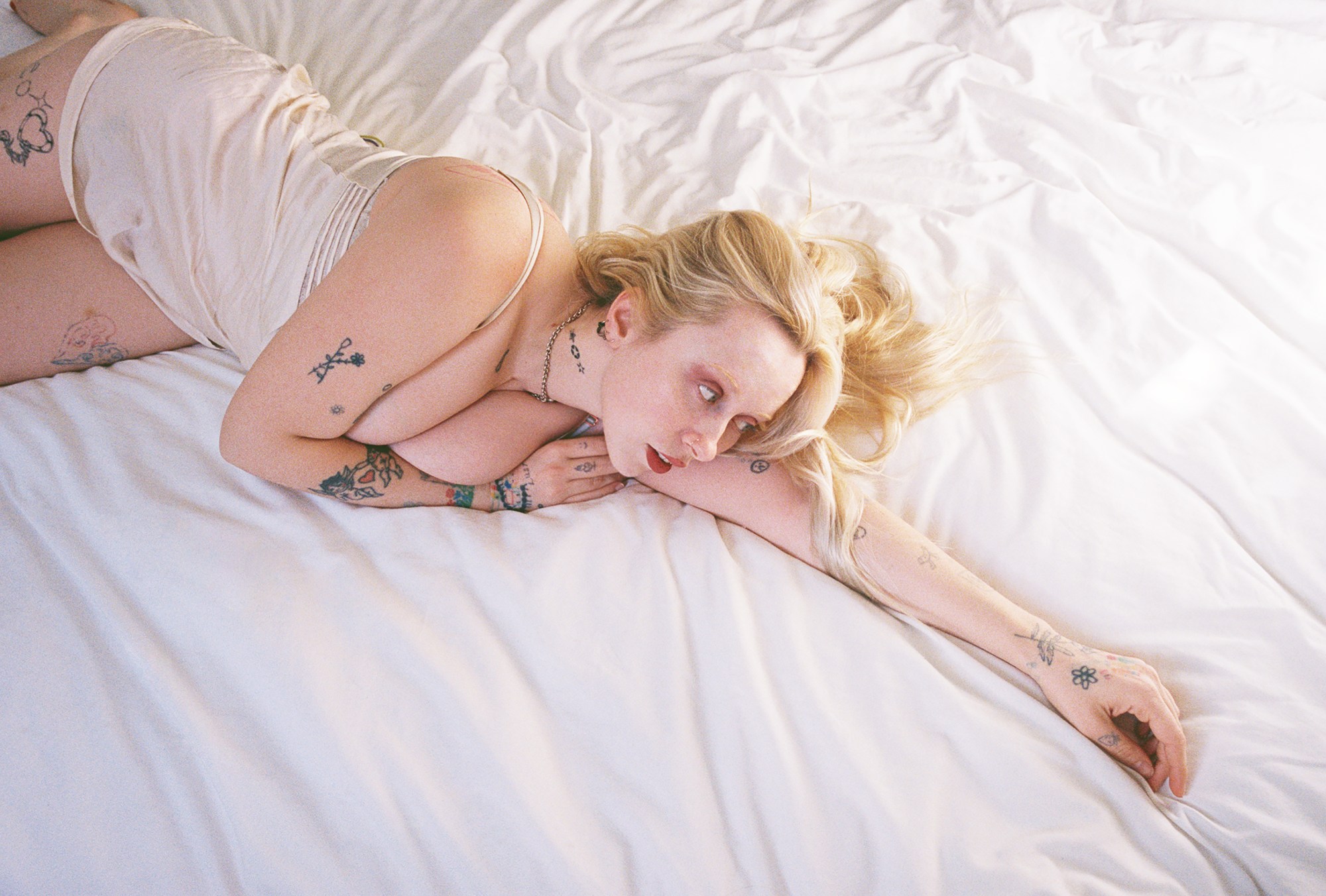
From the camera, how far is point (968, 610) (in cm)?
121

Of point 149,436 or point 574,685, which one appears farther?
point 149,436

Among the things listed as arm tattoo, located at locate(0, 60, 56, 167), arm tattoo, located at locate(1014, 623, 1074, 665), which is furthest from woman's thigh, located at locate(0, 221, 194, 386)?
arm tattoo, located at locate(1014, 623, 1074, 665)

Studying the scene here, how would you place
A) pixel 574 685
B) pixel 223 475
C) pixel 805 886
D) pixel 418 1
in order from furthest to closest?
pixel 418 1
pixel 223 475
pixel 574 685
pixel 805 886

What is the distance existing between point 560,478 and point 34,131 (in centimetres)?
112

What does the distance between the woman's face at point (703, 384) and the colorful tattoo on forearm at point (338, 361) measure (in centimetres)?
38

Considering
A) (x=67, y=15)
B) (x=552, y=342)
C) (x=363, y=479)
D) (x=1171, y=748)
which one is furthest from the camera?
(x=67, y=15)

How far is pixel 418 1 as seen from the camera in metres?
2.13

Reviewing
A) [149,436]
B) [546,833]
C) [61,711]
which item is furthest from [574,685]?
[149,436]

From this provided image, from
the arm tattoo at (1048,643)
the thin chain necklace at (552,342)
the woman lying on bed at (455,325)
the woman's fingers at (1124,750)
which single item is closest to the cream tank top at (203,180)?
the woman lying on bed at (455,325)

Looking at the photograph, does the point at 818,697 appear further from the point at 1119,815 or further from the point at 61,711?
the point at 61,711

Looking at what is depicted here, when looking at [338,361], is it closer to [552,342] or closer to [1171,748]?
[552,342]

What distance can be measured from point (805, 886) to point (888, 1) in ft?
7.01

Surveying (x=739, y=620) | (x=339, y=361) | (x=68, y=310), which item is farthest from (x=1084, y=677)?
(x=68, y=310)

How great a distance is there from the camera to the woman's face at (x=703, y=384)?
1228mm
